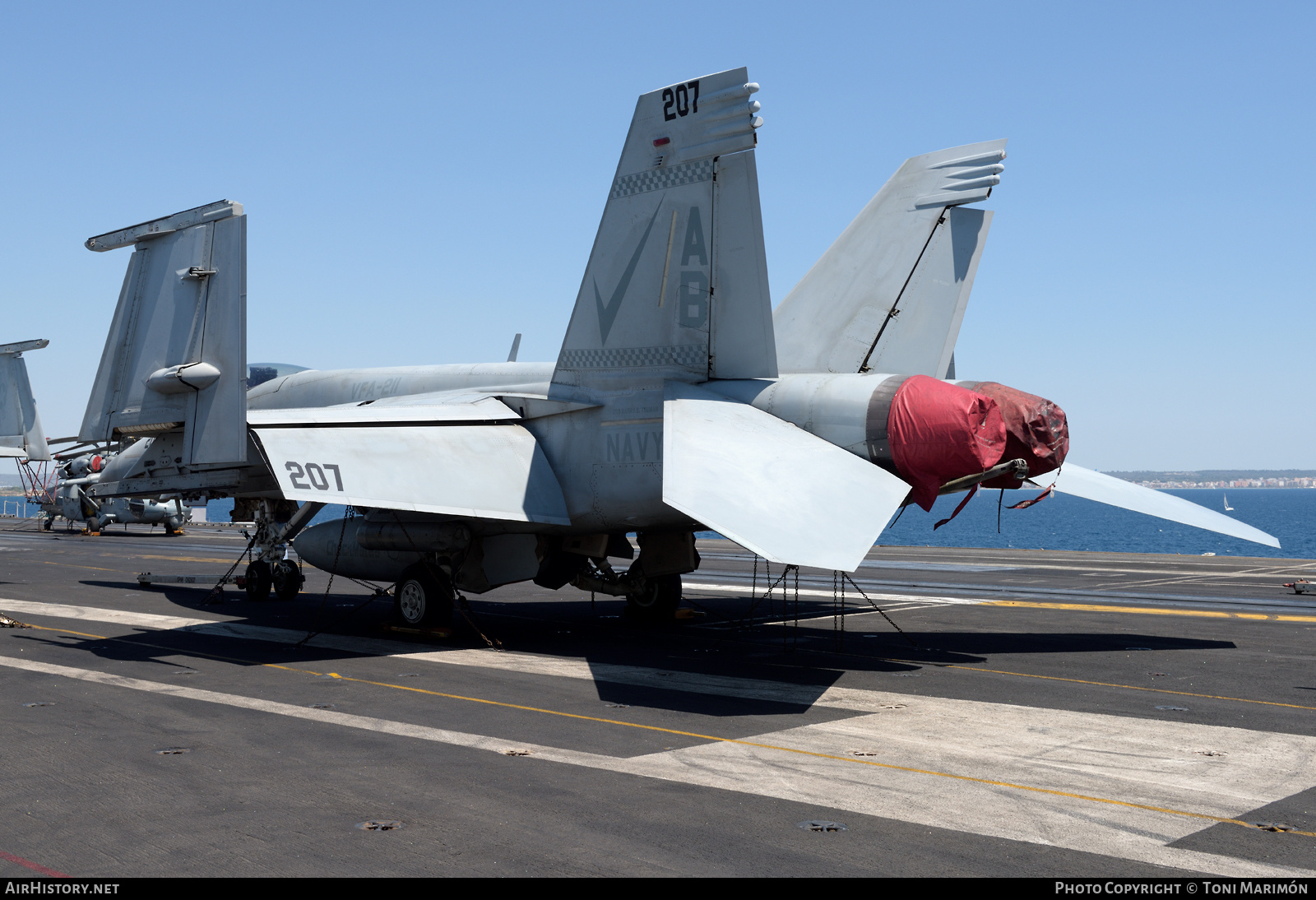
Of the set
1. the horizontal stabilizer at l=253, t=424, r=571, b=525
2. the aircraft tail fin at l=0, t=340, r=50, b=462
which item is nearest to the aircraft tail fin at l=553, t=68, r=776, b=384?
the horizontal stabilizer at l=253, t=424, r=571, b=525

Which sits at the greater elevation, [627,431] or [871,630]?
[627,431]

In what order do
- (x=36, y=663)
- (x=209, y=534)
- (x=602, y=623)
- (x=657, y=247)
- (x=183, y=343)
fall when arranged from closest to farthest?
(x=36, y=663), (x=657, y=247), (x=183, y=343), (x=602, y=623), (x=209, y=534)

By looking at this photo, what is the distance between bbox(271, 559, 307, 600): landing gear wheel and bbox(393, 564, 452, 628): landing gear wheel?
6880mm

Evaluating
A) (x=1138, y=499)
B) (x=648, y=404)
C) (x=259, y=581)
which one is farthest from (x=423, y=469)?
(x=1138, y=499)

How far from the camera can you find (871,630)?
17.9 m

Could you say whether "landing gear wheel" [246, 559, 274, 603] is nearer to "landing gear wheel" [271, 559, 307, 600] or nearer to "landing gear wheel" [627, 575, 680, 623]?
"landing gear wheel" [271, 559, 307, 600]

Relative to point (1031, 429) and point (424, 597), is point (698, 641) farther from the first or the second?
point (1031, 429)

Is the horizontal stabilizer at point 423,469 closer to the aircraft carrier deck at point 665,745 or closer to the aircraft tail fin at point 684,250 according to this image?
the aircraft tail fin at point 684,250

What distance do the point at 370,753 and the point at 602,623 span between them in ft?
34.5

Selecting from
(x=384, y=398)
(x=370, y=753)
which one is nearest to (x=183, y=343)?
(x=384, y=398)

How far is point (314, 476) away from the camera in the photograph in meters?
14.7

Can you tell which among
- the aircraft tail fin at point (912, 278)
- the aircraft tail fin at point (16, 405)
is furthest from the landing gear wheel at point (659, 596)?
the aircraft tail fin at point (16, 405)

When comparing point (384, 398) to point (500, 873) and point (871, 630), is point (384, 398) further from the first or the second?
point (500, 873)

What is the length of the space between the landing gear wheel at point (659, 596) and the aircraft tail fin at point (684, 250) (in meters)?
4.94
